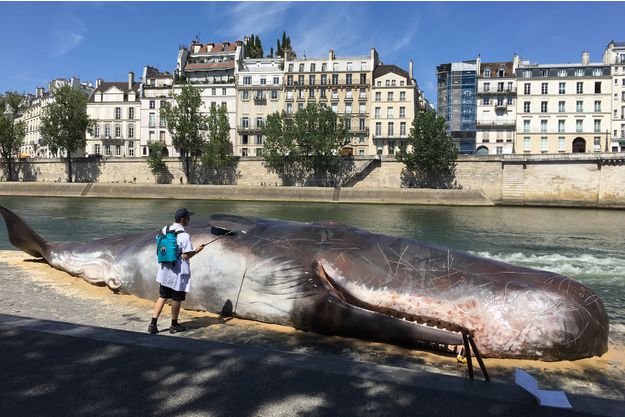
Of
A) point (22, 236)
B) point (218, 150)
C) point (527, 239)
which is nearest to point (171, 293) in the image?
point (22, 236)

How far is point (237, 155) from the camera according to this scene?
89.8 meters

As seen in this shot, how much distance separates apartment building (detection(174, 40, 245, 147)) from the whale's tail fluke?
78803 millimetres

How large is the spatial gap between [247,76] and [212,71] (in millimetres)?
8878

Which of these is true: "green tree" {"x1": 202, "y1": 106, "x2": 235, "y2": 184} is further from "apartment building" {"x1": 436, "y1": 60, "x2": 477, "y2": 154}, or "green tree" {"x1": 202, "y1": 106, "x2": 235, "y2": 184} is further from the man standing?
the man standing

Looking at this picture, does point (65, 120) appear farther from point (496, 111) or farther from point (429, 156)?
point (496, 111)

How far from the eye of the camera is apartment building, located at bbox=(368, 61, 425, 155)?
275 feet

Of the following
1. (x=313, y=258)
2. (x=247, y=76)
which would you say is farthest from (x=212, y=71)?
(x=313, y=258)

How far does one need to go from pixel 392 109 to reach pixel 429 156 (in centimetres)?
1655

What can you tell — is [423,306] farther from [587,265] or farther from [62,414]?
[587,265]

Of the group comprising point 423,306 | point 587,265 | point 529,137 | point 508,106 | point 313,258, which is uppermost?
point 508,106

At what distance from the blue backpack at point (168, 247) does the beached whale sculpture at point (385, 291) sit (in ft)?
4.46

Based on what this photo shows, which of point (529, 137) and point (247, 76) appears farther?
point (247, 76)

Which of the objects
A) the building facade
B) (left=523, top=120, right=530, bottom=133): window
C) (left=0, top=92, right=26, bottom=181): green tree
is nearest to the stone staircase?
(left=523, top=120, right=530, bottom=133): window

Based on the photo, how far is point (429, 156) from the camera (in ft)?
233
